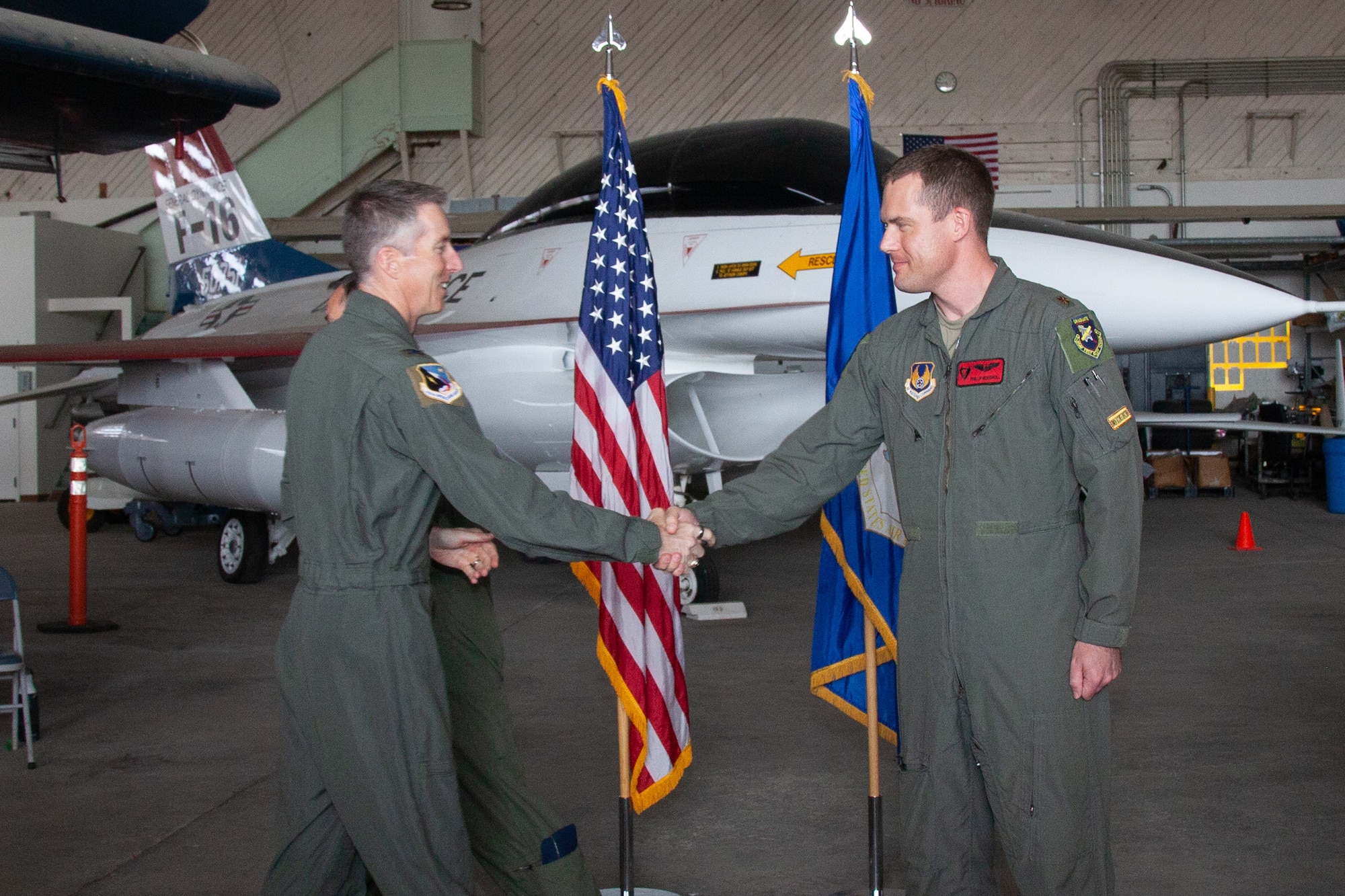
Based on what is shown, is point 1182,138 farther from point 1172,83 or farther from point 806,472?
point 806,472

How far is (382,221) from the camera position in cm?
205

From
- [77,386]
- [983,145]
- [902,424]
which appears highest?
[983,145]

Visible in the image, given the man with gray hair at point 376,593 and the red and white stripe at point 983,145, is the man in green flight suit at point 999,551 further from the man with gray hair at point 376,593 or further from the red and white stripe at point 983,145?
the red and white stripe at point 983,145

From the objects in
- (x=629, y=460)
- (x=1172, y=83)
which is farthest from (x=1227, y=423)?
(x=1172, y=83)

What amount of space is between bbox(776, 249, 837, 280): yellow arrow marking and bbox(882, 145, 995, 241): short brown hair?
10.7 feet

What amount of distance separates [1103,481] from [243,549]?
7.22 meters

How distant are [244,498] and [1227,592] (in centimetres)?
641

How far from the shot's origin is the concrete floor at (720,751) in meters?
3.04

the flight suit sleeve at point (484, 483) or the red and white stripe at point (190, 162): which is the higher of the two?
the red and white stripe at point (190, 162)

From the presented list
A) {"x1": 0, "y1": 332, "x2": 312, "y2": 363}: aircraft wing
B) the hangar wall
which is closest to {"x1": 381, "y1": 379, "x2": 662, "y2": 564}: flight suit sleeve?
{"x1": 0, "y1": 332, "x2": 312, "y2": 363}: aircraft wing

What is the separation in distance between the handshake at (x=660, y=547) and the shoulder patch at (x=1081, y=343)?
85 centimetres

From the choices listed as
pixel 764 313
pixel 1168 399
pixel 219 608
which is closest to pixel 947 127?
pixel 1168 399

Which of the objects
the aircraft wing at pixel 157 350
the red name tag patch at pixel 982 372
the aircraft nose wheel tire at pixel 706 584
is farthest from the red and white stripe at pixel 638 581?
the aircraft wing at pixel 157 350

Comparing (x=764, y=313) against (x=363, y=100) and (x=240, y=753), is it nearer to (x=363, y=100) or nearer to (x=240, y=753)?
(x=240, y=753)
